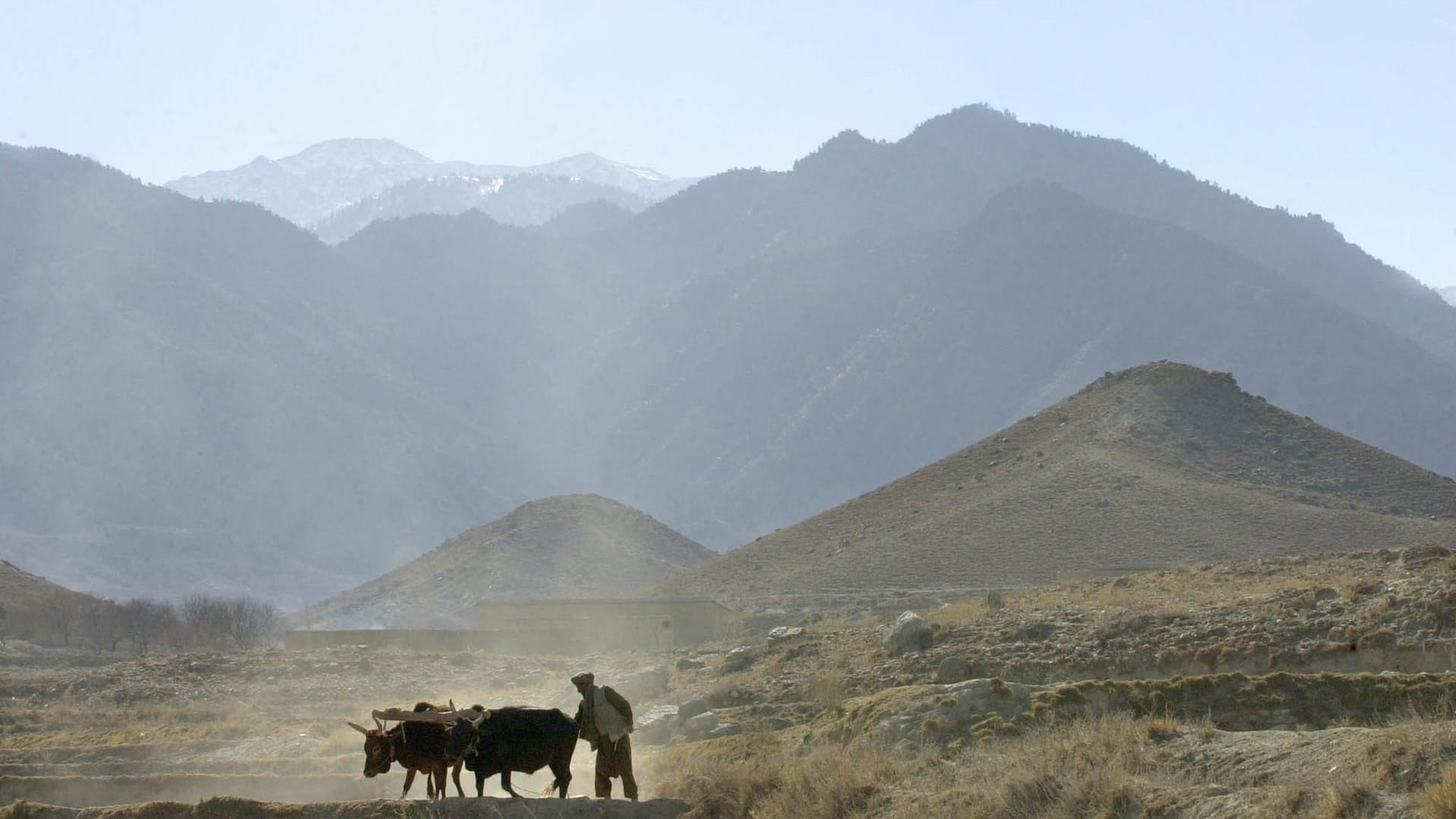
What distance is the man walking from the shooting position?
14.4 m

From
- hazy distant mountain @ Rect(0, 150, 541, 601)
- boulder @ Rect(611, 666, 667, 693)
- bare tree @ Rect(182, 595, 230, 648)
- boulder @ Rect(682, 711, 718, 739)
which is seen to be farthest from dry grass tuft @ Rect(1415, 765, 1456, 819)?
hazy distant mountain @ Rect(0, 150, 541, 601)

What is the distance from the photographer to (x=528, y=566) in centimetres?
10106

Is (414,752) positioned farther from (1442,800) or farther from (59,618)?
(59,618)

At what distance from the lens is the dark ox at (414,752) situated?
46.7ft

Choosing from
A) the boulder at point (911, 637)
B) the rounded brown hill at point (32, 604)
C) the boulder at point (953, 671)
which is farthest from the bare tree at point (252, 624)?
the boulder at point (953, 671)

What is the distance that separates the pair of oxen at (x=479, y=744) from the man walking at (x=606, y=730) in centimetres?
17

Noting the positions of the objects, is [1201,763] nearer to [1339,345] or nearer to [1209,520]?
[1209,520]

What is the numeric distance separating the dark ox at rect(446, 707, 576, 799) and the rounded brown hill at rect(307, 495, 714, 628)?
7321 cm

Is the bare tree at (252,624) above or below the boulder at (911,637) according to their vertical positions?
above

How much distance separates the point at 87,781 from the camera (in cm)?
1964

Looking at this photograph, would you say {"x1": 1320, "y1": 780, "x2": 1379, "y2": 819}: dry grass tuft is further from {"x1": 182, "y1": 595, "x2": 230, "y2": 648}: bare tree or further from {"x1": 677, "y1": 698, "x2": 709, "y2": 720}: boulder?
{"x1": 182, "y1": 595, "x2": 230, "y2": 648}: bare tree

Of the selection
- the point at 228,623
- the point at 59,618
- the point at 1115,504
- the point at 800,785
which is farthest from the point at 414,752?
the point at 59,618

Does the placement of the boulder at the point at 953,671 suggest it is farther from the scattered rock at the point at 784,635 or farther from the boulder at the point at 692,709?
the scattered rock at the point at 784,635

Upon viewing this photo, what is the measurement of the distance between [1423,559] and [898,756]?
1811cm
